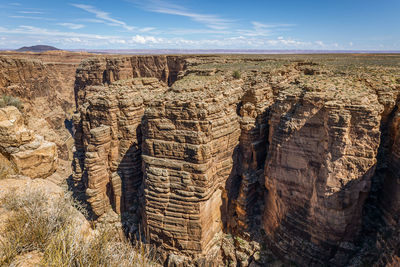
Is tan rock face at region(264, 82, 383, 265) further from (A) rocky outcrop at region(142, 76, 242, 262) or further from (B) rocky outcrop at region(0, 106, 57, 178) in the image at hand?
(B) rocky outcrop at region(0, 106, 57, 178)

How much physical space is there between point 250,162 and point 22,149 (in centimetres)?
1399

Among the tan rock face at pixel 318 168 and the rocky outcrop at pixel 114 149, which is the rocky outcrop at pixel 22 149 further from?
the tan rock face at pixel 318 168

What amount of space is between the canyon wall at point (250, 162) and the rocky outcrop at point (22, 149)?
340 centimetres

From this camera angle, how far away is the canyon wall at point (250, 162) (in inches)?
484

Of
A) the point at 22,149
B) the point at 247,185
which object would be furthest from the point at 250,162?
the point at 22,149

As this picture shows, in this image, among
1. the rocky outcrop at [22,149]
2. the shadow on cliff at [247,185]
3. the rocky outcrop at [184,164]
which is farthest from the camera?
the shadow on cliff at [247,185]

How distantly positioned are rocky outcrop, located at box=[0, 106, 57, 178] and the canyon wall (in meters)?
3.40

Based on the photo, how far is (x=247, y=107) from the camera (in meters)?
16.4

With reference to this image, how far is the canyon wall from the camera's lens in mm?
12289

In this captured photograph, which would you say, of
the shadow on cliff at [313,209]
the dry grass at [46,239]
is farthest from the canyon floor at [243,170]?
the dry grass at [46,239]

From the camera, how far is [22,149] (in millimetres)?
13250

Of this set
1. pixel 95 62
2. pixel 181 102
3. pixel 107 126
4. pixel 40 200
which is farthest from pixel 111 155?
pixel 95 62

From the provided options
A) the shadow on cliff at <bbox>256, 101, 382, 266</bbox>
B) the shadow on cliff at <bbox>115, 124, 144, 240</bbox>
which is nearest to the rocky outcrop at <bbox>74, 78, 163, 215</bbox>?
the shadow on cliff at <bbox>115, 124, 144, 240</bbox>

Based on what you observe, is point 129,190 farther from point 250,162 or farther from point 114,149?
point 250,162
